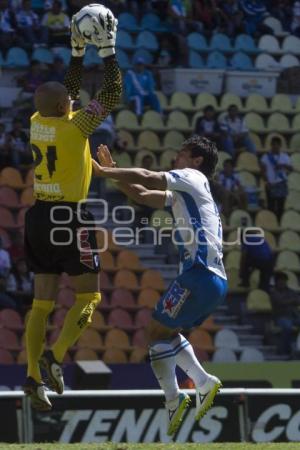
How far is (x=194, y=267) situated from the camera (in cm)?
945

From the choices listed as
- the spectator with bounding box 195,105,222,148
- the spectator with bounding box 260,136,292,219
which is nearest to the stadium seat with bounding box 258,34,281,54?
the spectator with bounding box 260,136,292,219

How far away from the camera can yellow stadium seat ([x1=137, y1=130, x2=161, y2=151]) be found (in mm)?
19688

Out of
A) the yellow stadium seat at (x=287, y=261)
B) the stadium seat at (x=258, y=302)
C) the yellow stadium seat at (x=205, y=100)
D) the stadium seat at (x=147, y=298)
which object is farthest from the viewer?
the yellow stadium seat at (x=205, y=100)

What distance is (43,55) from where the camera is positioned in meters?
20.2

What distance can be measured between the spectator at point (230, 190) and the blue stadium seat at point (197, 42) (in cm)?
349

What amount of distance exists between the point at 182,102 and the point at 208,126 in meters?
1.07

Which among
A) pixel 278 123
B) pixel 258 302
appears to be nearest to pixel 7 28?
pixel 278 123

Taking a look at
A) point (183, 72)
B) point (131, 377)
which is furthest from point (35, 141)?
point (183, 72)

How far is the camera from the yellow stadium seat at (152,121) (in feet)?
65.5

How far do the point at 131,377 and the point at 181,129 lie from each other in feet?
17.6

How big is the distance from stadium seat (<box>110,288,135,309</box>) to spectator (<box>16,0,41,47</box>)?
4743 millimetres

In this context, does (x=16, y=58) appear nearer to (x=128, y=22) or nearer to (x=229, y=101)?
(x=128, y=22)

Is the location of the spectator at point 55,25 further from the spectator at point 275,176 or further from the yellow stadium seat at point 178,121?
the spectator at point 275,176

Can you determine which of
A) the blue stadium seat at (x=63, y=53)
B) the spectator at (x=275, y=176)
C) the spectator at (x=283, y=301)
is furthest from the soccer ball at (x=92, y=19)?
the blue stadium seat at (x=63, y=53)
